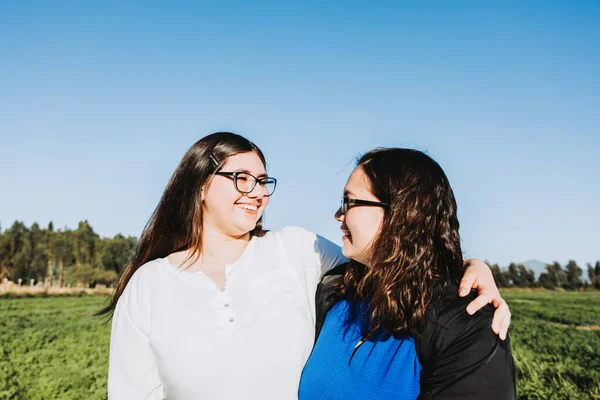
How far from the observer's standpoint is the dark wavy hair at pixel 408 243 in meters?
2.12

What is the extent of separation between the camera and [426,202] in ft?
7.18

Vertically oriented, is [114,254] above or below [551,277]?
above

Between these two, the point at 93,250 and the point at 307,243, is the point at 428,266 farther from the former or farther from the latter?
the point at 93,250

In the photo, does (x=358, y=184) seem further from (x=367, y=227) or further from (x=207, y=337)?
(x=207, y=337)

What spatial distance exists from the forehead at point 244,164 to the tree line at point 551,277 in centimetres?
4759

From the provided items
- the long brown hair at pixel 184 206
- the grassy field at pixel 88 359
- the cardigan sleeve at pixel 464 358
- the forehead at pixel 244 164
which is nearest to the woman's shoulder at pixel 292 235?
the long brown hair at pixel 184 206

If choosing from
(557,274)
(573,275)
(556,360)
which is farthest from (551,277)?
(556,360)

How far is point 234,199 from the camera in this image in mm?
2725

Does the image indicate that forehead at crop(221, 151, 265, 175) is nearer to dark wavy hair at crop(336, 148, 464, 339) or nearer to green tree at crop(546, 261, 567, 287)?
dark wavy hair at crop(336, 148, 464, 339)

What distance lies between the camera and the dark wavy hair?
212cm

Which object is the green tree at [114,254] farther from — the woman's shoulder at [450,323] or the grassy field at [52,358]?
the woman's shoulder at [450,323]

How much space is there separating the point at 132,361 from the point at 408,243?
135 centimetres

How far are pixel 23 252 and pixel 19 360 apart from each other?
118ft

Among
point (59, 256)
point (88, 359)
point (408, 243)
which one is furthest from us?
point (59, 256)
